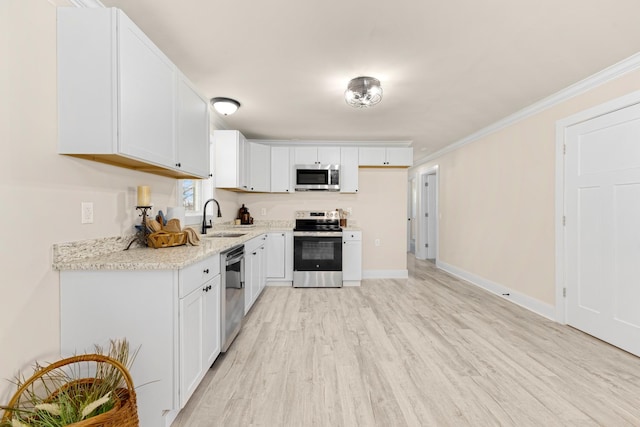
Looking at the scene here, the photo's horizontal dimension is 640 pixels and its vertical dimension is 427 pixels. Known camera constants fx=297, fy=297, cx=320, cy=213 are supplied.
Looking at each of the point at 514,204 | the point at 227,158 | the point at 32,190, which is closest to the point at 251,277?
the point at 227,158

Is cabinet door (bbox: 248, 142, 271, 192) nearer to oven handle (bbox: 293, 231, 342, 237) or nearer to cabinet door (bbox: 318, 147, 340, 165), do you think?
cabinet door (bbox: 318, 147, 340, 165)

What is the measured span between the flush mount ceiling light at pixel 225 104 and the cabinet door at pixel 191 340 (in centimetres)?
213

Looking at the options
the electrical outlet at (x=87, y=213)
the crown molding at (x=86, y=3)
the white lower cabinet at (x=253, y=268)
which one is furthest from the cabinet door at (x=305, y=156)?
the electrical outlet at (x=87, y=213)

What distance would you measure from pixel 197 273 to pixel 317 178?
10.5 feet

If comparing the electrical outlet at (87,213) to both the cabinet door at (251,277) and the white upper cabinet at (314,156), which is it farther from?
the white upper cabinet at (314,156)

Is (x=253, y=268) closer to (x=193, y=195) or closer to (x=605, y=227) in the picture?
(x=193, y=195)

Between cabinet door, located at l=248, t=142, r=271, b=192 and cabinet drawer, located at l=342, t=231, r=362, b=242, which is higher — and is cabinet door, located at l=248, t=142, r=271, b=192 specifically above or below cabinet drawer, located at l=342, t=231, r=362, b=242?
above

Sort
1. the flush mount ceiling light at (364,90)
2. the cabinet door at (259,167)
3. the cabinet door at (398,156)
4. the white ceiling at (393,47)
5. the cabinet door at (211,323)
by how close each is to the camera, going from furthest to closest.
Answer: the cabinet door at (398,156) < the cabinet door at (259,167) < the flush mount ceiling light at (364,90) < the cabinet door at (211,323) < the white ceiling at (393,47)

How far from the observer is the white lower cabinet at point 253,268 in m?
3.10

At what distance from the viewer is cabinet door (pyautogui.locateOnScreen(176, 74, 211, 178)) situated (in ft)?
7.04

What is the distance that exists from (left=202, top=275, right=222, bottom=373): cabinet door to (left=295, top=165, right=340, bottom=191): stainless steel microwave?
2801mm

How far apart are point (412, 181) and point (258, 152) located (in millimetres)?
4381

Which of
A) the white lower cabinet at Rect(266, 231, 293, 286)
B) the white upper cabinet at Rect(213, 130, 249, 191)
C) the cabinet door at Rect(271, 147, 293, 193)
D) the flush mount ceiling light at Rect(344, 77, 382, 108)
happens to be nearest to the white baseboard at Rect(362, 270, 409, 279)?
the white lower cabinet at Rect(266, 231, 293, 286)

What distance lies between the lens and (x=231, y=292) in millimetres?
2439
